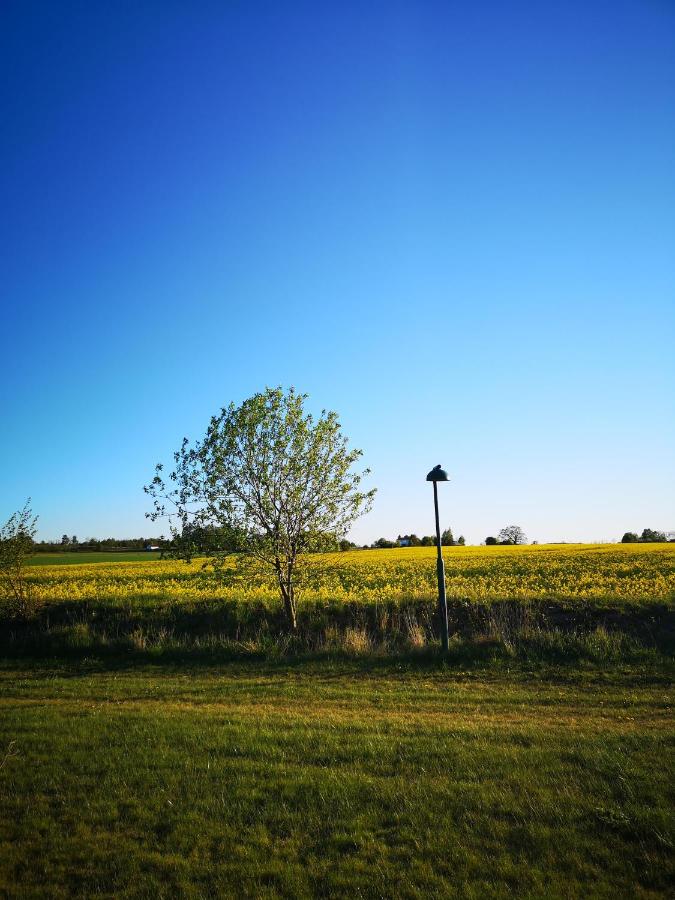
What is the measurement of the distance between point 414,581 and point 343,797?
22.1 meters

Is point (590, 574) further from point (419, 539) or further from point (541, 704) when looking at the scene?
point (419, 539)

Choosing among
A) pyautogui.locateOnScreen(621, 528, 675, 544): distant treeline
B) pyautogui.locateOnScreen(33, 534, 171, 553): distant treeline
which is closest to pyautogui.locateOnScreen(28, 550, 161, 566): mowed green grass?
pyautogui.locateOnScreen(33, 534, 171, 553): distant treeline

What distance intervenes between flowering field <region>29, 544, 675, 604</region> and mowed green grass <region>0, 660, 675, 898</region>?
9.20 m

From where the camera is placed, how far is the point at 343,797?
6.12 m

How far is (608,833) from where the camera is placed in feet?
16.9

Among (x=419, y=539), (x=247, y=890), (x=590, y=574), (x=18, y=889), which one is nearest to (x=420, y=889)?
(x=247, y=890)

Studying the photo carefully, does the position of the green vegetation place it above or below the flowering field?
below

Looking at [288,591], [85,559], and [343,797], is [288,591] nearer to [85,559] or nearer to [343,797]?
[343,797]

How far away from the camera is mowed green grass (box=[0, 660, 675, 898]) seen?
4.69m

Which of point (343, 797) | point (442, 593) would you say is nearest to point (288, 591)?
point (442, 593)

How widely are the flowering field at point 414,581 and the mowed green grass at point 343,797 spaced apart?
9.20 m

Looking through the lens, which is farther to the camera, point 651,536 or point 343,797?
point 651,536

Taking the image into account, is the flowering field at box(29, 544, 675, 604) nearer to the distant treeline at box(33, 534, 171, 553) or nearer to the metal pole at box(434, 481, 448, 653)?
the metal pole at box(434, 481, 448, 653)

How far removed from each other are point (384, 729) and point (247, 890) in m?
4.41
